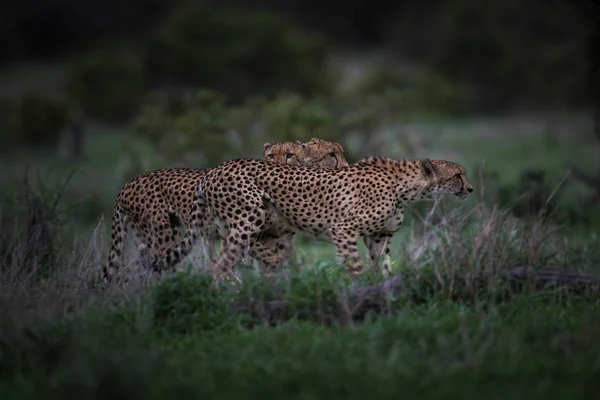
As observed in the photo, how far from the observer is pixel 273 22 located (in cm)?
2908

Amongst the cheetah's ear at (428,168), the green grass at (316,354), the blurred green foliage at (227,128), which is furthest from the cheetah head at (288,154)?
the blurred green foliage at (227,128)

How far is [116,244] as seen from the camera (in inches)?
288

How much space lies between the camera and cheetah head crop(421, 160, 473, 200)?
704cm

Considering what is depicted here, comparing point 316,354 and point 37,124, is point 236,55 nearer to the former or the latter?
point 37,124


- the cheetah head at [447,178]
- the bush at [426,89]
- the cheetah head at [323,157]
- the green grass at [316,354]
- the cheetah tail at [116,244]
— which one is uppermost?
the cheetah head at [323,157]

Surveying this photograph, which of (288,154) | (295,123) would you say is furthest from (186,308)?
(295,123)

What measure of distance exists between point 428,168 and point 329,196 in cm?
69

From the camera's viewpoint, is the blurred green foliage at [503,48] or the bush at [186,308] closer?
the bush at [186,308]

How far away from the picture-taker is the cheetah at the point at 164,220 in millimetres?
7098

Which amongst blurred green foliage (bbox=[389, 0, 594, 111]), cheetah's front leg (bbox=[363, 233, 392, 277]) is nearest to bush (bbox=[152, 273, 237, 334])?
cheetah's front leg (bbox=[363, 233, 392, 277])

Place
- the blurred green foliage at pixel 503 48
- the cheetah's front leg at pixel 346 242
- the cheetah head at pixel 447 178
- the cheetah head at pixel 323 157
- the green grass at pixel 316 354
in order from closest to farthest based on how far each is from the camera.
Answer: the green grass at pixel 316 354, the cheetah's front leg at pixel 346 242, the cheetah head at pixel 447 178, the cheetah head at pixel 323 157, the blurred green foliage at pixel 503 48

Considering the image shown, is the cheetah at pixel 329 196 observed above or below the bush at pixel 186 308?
above

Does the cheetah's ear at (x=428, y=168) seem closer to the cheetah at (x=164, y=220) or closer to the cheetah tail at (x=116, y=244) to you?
the cheetah at (x=164, y=220)

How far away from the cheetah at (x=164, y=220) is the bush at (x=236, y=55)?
62.2 feet
